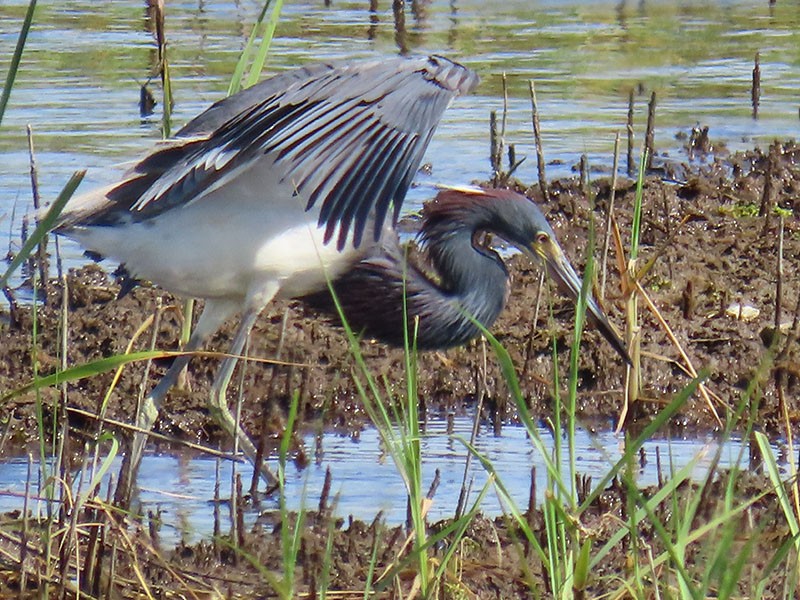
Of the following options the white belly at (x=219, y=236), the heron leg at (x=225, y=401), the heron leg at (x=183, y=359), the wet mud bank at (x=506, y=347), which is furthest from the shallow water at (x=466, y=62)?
the white belly at (x=219, y=236)

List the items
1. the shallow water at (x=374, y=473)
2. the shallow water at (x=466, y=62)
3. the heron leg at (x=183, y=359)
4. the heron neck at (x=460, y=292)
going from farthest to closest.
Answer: the shallow water at (x=466, y=62) < the heron neck at (x=460, y=292) < the heron leg at (x=183, y=359) < the shallow water at (x=374, y=473)

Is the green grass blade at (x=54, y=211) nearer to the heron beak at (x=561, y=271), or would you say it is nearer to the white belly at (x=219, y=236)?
the white belly at (x=219, y=236)

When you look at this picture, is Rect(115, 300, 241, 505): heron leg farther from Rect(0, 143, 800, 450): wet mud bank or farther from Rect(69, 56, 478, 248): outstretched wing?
Rect(69, 56, 478, 248): outstretched wing

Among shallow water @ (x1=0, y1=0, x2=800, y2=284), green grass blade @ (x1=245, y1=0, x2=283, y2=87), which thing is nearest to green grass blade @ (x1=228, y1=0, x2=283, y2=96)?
green grass blade @ (x1=245, y1=0, x2=283, y2=87)

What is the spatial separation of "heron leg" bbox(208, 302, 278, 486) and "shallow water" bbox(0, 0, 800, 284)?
2030mm

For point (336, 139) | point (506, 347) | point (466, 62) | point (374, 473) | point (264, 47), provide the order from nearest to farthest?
point (336, 139) < point (264, 47) < point (374, 473) < point (506, 347) < point (466, 62)

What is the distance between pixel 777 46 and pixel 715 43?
512mm

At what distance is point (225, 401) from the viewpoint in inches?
192

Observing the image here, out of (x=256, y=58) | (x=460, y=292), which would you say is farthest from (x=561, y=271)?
(x=256, y=58)

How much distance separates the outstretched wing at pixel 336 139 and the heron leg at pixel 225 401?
1.62ft

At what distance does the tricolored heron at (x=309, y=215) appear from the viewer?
13.6ft

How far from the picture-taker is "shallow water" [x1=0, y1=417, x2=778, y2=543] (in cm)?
430

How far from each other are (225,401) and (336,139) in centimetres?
111

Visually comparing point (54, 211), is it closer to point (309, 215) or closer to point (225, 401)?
point (309, 215)
